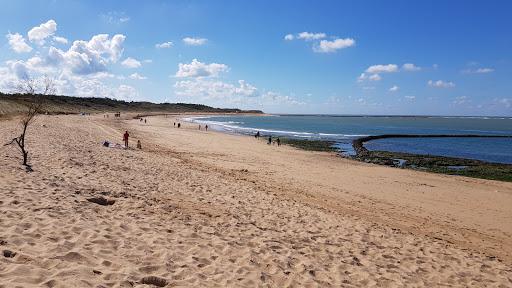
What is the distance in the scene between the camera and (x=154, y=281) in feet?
19.0

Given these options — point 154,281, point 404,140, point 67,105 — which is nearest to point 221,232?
point 154,281

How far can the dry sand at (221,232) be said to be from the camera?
20.4ft

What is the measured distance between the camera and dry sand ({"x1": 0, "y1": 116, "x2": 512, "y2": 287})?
20.4 ft

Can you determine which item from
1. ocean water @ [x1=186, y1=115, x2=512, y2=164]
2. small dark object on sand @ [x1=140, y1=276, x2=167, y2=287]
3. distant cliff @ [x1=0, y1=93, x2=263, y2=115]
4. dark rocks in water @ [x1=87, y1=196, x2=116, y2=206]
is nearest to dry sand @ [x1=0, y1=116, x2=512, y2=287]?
small dark object on sand @ [x1=140, y1=276, x2=167, y2=287]

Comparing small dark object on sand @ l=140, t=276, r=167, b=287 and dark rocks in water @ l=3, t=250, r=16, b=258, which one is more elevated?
dark rocks in water @ l=3, t=250, r=16, b=258

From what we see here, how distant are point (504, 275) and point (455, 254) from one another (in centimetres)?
121

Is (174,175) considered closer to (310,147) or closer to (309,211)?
(309,211)

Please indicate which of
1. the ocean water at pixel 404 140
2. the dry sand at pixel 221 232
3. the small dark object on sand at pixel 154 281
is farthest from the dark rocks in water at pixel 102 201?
the ocean water at pixel 404 140

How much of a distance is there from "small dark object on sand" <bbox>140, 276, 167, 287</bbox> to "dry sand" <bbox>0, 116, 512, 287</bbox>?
0.19ft

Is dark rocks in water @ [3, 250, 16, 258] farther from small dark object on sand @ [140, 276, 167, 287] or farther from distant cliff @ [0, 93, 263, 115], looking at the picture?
distant cliff @ [0, 93, 263, 115]

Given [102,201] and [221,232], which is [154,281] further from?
[102,201]

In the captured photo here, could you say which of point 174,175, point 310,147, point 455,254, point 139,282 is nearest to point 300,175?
A: point 174,175

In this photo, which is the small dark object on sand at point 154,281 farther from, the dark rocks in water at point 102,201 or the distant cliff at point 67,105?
the distant cliff at point 67,105

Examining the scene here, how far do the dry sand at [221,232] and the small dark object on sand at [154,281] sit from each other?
0.19 feet
